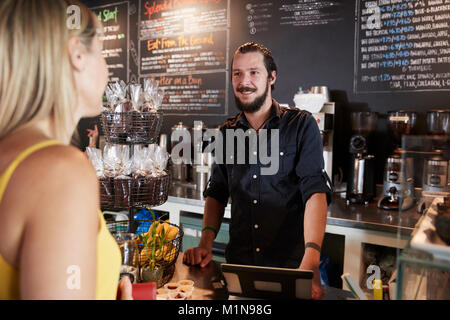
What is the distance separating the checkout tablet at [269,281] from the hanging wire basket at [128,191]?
1.50ft

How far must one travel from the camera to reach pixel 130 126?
1.41 metres

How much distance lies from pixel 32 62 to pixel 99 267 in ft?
1.22

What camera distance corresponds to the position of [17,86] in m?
→ 0.66

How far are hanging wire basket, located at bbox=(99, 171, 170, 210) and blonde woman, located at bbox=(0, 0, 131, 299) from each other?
64 centimetres

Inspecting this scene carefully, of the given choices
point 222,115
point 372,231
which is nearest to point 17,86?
point 372,231

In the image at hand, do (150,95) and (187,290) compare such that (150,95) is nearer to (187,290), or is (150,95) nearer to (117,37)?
(187,290)

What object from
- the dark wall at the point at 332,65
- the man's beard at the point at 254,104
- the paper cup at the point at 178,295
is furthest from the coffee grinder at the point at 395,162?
the paper cup at the point at 178,295

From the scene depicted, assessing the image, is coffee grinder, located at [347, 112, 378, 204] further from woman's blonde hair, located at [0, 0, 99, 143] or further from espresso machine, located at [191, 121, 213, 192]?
woman's blonde hair, located at [0, 0, 99, 143]

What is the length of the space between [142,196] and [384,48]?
2243 millimetres

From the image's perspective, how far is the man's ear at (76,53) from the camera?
0.70m

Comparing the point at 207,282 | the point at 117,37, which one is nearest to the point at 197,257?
the point at 207,282

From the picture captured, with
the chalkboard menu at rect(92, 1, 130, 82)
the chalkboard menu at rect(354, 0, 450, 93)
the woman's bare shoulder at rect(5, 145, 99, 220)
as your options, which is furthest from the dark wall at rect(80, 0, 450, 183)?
the woman's bare shoulder at rect(5, 145, 99, 220)
